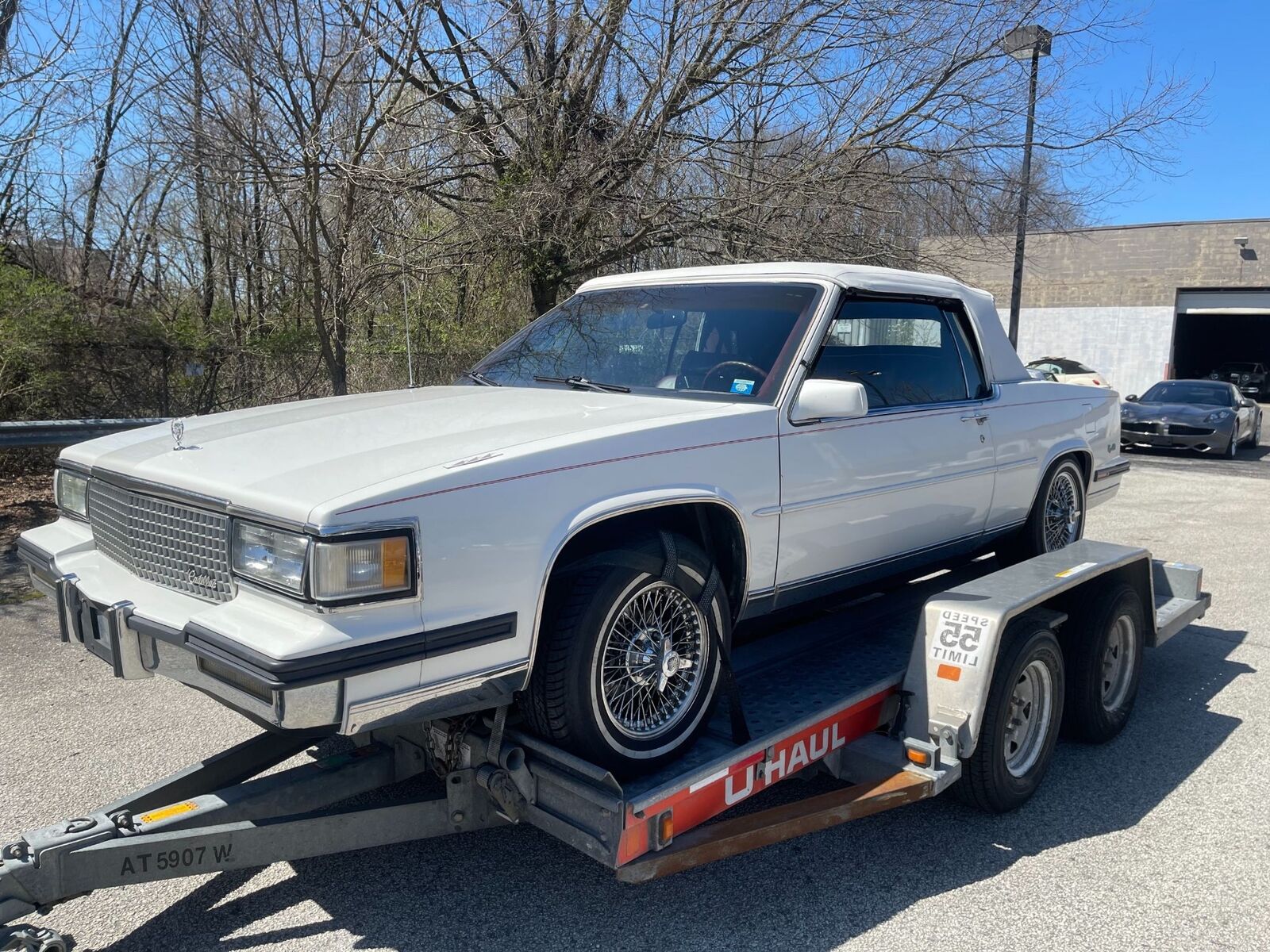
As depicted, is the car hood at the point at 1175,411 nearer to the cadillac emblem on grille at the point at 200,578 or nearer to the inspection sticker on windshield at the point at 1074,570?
the inspection sticker on windshield at the point at 1074,570

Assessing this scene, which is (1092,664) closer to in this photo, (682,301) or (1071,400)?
(1071,400)

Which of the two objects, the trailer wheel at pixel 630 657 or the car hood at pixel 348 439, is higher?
the car hood at pixel 348 439

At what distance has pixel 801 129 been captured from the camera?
10.9 m

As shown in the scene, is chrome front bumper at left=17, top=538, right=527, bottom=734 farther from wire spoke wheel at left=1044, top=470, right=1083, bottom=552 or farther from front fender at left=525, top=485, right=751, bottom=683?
wire spoke wheel at left=1044, top=470, right=1083, bottom=552

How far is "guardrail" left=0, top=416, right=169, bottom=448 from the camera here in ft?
23.1

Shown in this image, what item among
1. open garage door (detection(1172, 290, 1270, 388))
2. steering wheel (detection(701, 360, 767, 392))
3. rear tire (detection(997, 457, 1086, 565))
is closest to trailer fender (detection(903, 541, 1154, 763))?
steering wheel (detection(701, 360, 767, 392))

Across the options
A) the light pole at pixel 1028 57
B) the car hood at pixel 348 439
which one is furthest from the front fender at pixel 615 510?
the light pole at pixel 1028 57

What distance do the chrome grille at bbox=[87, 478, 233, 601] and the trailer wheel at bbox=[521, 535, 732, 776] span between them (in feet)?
3.19

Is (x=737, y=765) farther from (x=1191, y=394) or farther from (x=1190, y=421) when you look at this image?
(x=1191, y=394)

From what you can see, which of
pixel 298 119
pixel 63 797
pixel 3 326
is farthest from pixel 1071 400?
pixel 3 326

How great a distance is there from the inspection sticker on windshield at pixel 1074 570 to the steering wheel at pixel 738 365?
5.15ft

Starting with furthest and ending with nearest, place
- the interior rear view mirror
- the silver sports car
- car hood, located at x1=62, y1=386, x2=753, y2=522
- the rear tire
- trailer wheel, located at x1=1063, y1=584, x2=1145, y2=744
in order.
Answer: the silver sports car
the rear tire
trailer wheel, located at x1=1063, y1=584, x2=1145, y2=744
the interior rear view mirror
car hood, located at x1=62, y1=386, x2=753, y2=522

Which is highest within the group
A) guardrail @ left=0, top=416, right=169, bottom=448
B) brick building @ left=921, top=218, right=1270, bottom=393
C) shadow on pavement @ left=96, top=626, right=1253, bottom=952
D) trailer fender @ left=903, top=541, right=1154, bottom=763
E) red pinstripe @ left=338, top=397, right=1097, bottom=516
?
brick building @ left=921, top=218, right=1270, bottom=393

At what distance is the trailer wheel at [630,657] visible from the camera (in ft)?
9.72
